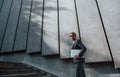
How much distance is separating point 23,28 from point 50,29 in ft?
4.71

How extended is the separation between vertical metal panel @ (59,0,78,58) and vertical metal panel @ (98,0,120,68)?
40.3 inches

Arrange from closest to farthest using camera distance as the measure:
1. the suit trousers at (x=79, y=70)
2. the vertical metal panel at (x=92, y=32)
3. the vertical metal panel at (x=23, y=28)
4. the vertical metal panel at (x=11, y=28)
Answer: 1. the suit trousers at (x=79, y=70)
2. the vertical metal panel at (x=92, y=32)
3. the vertical metal panel at (x=23, y=28)
4. the vertical metal panel at (x=11, y=28)

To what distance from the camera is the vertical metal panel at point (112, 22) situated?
5229 mm

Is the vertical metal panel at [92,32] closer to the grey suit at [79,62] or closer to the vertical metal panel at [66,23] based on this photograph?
the vertical metal panel at [66,23]

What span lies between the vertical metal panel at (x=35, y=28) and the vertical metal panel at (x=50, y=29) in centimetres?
23

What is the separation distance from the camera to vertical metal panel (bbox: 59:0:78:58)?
602 centimetres

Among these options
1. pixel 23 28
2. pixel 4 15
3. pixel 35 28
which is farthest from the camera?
pixel 4 15

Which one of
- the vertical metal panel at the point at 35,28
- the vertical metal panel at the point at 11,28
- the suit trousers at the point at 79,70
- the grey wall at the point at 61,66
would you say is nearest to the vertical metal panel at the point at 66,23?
the grey wall at the point at 61,66

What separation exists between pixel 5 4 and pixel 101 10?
5.20 m

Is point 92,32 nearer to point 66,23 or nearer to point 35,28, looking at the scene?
point 66,23

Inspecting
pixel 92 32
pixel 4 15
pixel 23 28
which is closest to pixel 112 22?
pixel 92 32

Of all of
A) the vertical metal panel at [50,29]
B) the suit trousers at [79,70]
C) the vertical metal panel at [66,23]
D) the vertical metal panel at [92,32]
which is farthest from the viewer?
the vertical metal panel at [50,29]

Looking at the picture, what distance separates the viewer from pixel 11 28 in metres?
8.07

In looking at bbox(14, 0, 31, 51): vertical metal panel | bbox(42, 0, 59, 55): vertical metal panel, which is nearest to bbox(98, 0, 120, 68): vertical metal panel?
bbox(42, 0, 59, 55): vertical metal panel
